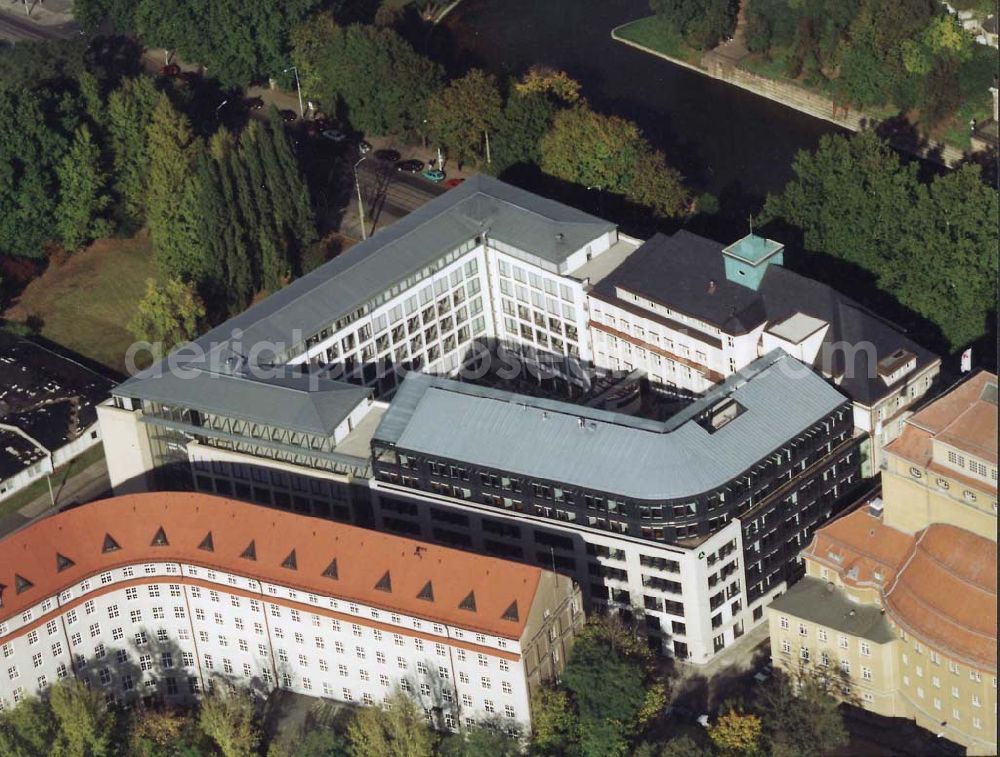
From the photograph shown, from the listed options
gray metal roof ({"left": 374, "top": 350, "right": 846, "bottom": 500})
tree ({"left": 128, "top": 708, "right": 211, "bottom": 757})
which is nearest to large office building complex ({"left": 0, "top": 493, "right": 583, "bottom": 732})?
tree ({"left": 128, "top": 708, "right": 211, "bottom": 757})

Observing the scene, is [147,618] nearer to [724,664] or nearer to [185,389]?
[185,389]

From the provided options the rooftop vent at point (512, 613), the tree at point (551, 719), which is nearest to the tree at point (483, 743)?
the tree at point (551, 719)

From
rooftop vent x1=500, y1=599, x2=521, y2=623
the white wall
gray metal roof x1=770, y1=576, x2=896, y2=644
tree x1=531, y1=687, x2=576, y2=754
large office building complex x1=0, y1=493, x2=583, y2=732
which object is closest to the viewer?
rooftop vent x1=500, y1=599, x2=521, y2=623

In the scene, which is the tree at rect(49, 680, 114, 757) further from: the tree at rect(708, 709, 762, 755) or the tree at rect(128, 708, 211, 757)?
the tree at rect(708, 709, 762, 755)

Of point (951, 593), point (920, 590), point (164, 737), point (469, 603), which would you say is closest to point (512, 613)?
point (469, 603)

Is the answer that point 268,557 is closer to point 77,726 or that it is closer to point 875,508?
point 77,726

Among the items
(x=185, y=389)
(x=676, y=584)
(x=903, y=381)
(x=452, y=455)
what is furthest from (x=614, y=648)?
(x=185, y=389)
